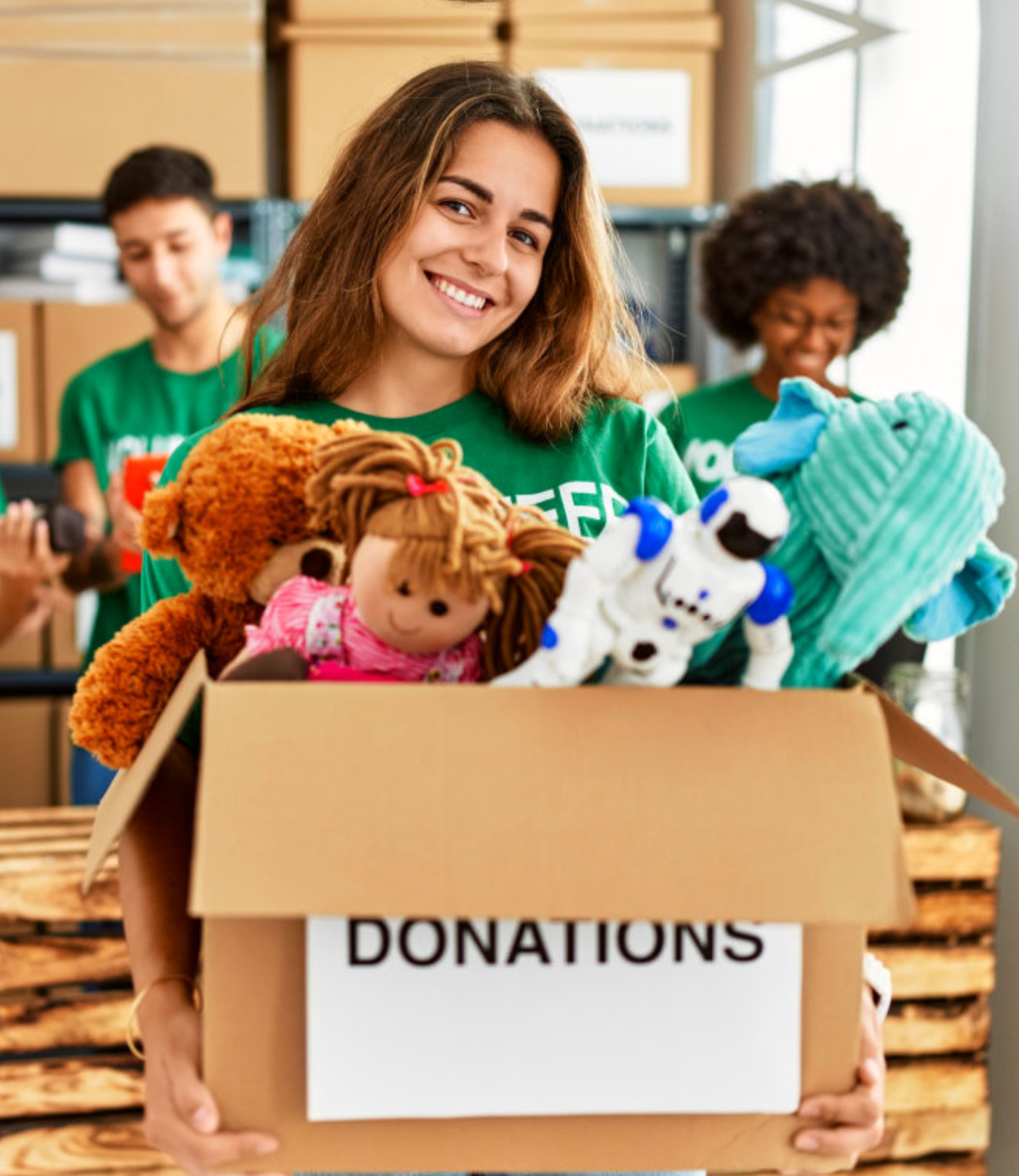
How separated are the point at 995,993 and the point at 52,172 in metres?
2.33

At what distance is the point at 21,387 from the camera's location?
2.82m

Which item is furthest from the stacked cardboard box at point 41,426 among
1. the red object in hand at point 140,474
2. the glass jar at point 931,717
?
the glass jar at point 931,717

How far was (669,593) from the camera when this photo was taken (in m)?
0.65

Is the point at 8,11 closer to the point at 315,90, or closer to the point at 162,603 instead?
the point at 315,90

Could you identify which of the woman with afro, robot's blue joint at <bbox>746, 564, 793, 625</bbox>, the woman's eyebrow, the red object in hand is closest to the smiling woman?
the woman's eyebrow

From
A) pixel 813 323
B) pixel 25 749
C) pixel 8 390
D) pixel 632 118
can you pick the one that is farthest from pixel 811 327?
pixel 25 749

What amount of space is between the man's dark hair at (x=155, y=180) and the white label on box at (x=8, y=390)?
0.54 metres

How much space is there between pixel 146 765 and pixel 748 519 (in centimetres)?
35

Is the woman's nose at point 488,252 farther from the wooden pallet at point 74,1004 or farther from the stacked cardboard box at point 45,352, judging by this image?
the stacked cardboard box at point 45,352

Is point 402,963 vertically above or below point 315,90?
below

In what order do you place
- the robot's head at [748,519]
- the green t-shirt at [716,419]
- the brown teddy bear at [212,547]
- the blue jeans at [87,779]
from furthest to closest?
the blue jeans at [87,779], the green t-shirt at [716,419], the brown teddy bear at [212,547], the robot's head at [748,519]

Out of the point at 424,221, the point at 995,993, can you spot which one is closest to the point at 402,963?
the point at 424,221

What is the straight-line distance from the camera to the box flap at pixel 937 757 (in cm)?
75

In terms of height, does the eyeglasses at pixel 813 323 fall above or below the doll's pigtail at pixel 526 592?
above
